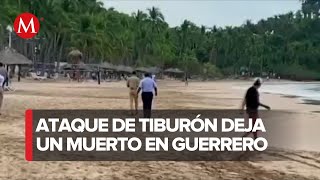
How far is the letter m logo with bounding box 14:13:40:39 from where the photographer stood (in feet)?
157

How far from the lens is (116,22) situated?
7606 centimetres

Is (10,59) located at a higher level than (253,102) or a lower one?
higher

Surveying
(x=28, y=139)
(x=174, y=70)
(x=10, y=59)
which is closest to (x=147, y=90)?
(x=28, y=139)

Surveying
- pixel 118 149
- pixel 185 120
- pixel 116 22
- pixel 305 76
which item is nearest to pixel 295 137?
pixel 185 120

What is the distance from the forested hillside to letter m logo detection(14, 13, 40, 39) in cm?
135

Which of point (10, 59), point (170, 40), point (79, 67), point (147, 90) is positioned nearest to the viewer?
point (147, 90)

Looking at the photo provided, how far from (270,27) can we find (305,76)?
22.7 meters

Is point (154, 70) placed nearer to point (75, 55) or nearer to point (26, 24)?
point (75, 55)

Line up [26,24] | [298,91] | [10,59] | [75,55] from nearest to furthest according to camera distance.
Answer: [10,59]
[298,91]
[26,24]
[75,55]

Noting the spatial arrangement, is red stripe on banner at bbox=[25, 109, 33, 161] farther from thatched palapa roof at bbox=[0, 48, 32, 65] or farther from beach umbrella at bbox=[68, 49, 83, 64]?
beach umbrella at bbox=[68, 49, 83, 64]

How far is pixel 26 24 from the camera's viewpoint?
1965 inches

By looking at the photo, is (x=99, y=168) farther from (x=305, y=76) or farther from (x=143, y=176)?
(x=305, y=76)

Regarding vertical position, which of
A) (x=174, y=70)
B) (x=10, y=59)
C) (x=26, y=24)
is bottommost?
(x=174, y=70)

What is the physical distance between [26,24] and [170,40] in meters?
50.4
